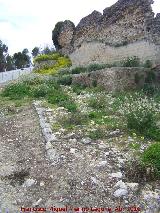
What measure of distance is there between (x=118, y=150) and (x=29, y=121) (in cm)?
→ 362

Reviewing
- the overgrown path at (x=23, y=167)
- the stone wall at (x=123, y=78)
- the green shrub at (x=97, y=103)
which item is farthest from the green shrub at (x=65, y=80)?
the overgrown path at (x=23, y=167)

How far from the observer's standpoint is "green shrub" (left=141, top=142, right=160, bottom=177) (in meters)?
6.84

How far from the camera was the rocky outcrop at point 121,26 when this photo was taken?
59.9 ft

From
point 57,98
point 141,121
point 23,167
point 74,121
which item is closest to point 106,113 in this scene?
point 74,121

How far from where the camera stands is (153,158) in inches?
278

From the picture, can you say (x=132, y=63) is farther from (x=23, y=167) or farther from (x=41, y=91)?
(x=23, y=167)

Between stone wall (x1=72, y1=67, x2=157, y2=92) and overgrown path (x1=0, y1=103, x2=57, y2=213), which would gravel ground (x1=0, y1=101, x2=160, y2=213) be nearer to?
overgrown path (x1=0, y1=103, x2=57, y2=213)

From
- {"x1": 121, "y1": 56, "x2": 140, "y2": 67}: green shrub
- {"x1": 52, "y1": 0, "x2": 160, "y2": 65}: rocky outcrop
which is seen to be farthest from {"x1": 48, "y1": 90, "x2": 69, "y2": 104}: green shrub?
{"x1": 52, "y1": 0, "x2": 160, "y2": 65}: rocky outcrop

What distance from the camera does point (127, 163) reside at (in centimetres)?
722

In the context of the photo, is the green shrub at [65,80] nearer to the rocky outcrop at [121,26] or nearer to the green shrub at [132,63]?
the green shrub at [132,63]

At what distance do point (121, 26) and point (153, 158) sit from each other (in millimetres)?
13800

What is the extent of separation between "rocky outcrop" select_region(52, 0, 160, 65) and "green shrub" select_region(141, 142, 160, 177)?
423 inches

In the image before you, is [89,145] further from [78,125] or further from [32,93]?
[32,93]

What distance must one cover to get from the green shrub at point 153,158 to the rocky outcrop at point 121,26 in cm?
1075
